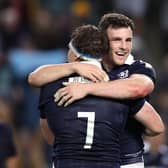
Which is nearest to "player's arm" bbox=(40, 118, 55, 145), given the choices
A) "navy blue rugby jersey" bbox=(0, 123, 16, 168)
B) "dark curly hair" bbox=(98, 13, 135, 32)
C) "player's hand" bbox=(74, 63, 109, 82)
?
"player's hand" bbox=(74, 63, 109, 82)

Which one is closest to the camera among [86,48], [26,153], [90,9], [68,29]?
[86,48]

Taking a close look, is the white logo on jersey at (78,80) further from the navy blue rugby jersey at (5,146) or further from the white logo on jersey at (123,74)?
the navy blue rugby jersey at (5,146)

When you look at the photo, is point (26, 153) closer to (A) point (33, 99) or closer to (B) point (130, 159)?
(A) point (33, 99)

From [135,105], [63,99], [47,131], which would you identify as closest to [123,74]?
[135,105]

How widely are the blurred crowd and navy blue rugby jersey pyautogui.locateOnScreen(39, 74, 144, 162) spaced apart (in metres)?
4.11

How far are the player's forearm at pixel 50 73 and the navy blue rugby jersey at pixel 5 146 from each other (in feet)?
5.33

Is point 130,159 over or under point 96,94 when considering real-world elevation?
under

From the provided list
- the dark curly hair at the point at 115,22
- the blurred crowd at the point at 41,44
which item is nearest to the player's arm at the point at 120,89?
the dark curly hair at the point at 115,22

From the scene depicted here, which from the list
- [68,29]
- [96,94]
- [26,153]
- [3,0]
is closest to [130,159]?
[96,94]

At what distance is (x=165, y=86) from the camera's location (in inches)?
520

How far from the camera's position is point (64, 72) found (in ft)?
21.1

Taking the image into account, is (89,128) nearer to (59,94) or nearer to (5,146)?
(59,94)

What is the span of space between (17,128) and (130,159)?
6.55m

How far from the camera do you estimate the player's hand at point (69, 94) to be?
249 inches
